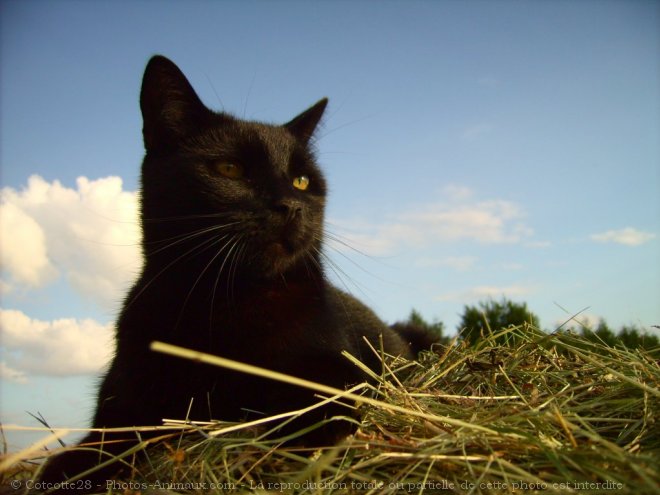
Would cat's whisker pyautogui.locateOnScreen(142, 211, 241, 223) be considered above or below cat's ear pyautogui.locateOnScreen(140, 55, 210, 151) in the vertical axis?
below

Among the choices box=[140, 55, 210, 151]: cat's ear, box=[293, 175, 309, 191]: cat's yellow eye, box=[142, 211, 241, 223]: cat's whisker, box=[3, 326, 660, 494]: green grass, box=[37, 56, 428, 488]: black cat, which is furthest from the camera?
box=[293, 175, 309, 191]: cat's yellow eye

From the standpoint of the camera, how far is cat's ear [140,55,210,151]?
100 inches

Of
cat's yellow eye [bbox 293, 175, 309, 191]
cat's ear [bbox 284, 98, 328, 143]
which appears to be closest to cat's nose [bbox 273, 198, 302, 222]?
cat's yellow eye [bbox 293, 175, 309, 191]

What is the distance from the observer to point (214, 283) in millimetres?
2262

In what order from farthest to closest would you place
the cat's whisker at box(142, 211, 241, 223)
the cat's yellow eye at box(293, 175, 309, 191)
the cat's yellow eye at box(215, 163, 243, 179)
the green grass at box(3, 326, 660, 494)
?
the cat's yellow eye at box(293, 175, 309, 191) → the cat's yellow eye at box(215, 163, 243, 179) → the cat's whisker at box(142, 211, 241, 223) → the green grass at box(3, 326, 660, 494)

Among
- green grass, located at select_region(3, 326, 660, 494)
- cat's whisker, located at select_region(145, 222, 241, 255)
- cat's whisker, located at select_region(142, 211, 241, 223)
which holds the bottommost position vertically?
green grass, located at select_region(3, 326, 660, 494)

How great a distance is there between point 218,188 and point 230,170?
17 cm

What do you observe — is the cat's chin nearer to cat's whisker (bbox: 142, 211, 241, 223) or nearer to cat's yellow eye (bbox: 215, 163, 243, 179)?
cat's whisker (bbox: 142, 211, 241, 223)

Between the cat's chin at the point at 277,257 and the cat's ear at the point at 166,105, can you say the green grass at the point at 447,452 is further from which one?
the cat's ear at the point at 166,105

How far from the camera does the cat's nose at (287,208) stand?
2.14 metres

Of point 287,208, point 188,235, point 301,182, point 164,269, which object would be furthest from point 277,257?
point 301,182

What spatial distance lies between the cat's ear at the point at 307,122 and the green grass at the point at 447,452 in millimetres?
1852

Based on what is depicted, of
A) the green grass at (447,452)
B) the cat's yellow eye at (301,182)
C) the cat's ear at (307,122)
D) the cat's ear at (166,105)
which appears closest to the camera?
the green grass at (447,452)

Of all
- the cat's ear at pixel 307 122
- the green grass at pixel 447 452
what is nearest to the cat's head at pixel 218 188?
the cat's ear at pixel 307 122
